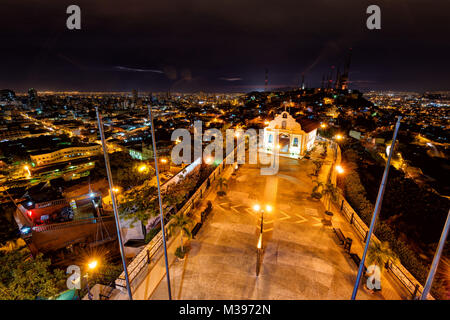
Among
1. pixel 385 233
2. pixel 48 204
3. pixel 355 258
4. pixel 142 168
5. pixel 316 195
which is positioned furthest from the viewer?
pixel 142 168

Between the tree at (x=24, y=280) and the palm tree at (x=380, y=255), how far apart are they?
1205 cm

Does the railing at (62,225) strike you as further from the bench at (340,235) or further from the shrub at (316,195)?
the bench at (340,235)

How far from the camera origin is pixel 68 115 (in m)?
122

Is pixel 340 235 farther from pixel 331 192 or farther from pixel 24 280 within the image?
pixel 24 280

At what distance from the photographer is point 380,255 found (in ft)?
21.7

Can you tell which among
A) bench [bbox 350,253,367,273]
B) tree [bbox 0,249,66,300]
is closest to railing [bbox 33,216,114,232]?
tree [bbox 0,249,66,300]

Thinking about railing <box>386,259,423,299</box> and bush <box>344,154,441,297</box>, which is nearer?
railing <box>386,259,423,299</box>

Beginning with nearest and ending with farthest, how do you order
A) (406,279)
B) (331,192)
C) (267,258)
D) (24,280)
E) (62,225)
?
(406,279)
(267,258)
(24,280)
(331,192)
(62,225)

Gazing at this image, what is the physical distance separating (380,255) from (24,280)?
525 inches

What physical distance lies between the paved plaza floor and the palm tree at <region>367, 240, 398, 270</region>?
0.99m

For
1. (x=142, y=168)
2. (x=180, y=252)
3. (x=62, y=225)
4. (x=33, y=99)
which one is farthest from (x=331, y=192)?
(x=33, y=99)

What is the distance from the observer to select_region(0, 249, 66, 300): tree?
26.9ft

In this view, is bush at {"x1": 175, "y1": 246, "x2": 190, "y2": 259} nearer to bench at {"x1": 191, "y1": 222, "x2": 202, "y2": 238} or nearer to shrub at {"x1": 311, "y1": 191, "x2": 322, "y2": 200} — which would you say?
bench at {"x1": 191, "y1": 222, "x2": 202, "y2": 238}
